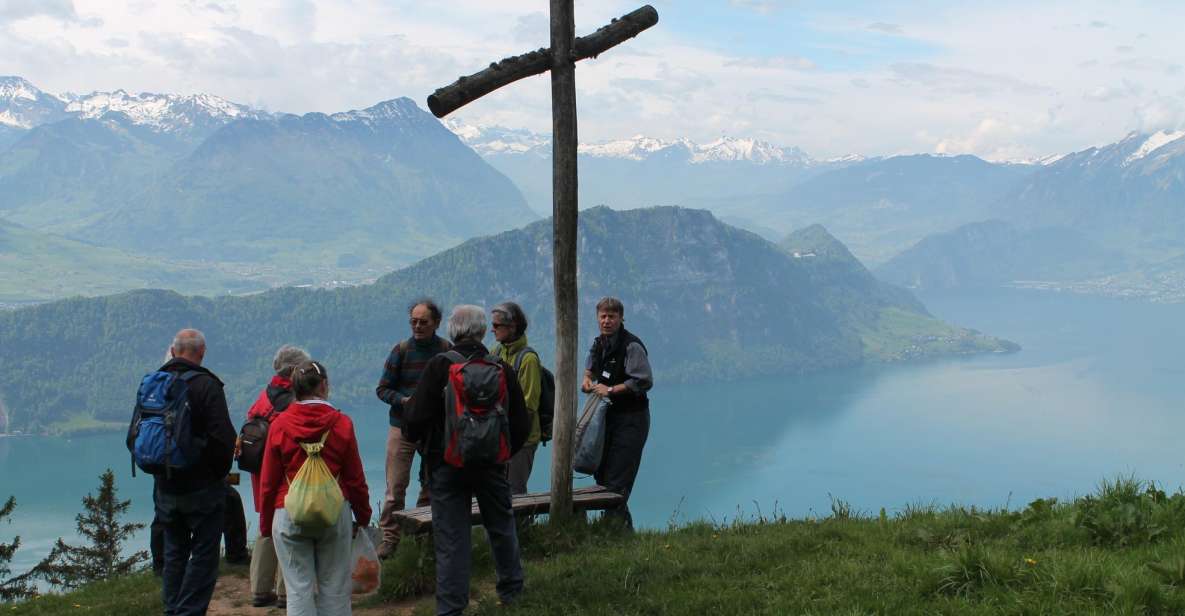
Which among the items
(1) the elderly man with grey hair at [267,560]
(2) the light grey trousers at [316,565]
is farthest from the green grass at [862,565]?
(2) the light grey trousers at [316,565]

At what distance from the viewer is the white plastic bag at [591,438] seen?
827 cm

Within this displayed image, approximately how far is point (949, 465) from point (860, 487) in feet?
57.6

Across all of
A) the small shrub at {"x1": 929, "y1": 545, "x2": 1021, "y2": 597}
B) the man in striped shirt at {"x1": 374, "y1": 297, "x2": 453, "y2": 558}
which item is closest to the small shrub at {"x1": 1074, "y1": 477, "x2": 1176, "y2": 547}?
the small shrub at {"x1": 929, "y1": 545, "x2": 1021, "y2": 597}

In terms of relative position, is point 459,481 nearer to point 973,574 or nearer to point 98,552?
point 973,574

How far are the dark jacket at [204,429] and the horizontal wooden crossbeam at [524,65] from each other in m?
2.46

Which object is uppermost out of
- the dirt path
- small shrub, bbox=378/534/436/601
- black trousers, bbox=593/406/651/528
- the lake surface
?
black trousers, bbox=593/406/651/528

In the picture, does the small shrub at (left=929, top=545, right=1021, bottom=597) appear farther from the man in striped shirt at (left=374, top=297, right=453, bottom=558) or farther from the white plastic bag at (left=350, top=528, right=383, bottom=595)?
the man in striped shirt at (left=374, top=297, right=453, bottom=558)

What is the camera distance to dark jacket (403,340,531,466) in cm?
622

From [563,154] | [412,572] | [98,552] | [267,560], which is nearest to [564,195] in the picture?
[563,154]

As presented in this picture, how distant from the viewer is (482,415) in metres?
6.07

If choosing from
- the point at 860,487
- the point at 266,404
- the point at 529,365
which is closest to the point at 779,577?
the point at 529,365

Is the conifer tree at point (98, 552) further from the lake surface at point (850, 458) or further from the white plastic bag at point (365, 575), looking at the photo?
the lake surface at point (850, 458)

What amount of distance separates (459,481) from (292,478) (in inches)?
44.1

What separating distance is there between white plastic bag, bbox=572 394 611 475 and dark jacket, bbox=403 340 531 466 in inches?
74.7
